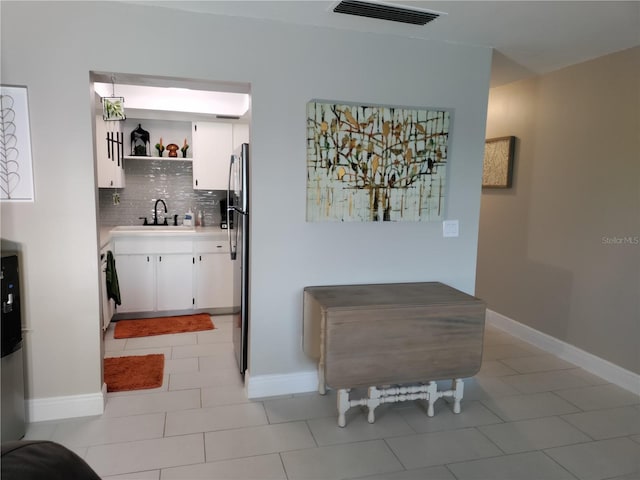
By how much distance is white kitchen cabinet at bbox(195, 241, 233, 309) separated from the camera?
173 inches

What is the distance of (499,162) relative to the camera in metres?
4.23

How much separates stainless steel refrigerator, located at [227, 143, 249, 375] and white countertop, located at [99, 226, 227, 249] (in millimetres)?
1155

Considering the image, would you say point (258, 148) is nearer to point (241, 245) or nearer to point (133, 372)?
point (241, 245)

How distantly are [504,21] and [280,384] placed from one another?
257 centimetres

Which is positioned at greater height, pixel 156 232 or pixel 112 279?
pixel 156 232

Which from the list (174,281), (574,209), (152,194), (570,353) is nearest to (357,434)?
(570,353)

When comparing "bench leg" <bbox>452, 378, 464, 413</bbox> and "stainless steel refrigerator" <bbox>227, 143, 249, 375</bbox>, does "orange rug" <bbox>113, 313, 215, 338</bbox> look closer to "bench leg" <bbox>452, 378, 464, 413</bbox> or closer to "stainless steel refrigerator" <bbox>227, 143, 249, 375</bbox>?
"stainless steel refrigerator" <bbox>227, 143, 249, 375</bbox>

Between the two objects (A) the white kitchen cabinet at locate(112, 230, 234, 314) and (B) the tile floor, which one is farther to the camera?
(A) the white kitchen cabinet at locate(112, 230, 234, 314)

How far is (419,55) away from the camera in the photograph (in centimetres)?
286

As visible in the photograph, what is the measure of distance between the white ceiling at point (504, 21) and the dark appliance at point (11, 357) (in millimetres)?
1602

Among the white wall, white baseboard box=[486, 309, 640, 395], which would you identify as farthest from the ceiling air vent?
white baseboard box=[486, 309, 640, 395]

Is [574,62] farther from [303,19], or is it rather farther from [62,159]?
[62,159]

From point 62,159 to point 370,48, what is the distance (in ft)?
6.25

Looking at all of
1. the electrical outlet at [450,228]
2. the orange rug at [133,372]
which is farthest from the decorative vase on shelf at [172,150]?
the electrical outlet at [450,228]
